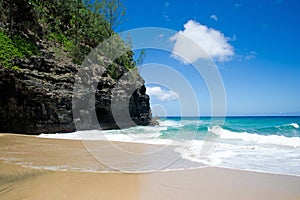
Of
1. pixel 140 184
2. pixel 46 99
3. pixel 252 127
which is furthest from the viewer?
pixel 252 127

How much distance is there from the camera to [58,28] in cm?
2717

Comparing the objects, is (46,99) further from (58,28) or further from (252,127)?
(252,127)

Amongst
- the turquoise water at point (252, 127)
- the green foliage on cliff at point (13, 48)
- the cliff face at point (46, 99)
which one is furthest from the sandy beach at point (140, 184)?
the turquoise water at point (252, 127)

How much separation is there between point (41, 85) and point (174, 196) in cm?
1495

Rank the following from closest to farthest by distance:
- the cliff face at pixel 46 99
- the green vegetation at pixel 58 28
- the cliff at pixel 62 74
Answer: the cliff face at pixel 46 99
the cliff at pixel 62 74
the green vegetation at pixel 58 28

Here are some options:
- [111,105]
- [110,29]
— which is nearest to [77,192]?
[111,105]

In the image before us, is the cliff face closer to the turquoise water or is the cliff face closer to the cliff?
the cliff

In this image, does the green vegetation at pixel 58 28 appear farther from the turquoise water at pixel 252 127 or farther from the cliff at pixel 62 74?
the turquoise water at pixel 252 127

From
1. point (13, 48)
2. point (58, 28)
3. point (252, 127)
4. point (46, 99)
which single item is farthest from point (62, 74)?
point (252, 127)

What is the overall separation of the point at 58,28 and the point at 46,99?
1420 centimetres

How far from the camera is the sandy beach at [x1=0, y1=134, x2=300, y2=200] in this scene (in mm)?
4297

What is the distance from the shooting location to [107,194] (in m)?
4.26

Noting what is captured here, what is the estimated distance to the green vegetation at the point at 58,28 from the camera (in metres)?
19.3

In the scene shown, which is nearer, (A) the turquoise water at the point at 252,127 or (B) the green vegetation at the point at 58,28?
(B) the green vegetation at the point at 58,28
